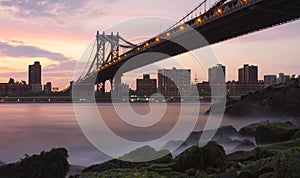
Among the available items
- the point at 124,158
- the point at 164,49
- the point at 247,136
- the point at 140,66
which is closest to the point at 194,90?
the point at 140,66

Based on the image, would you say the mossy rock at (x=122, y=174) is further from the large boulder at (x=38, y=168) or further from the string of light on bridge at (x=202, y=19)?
the string of light on bridge at (x=202, y=19)

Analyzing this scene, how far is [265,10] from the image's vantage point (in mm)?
17141

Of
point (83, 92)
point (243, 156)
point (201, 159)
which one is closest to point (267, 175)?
point (201, 159)

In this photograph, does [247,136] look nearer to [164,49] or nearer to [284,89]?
[284,89]

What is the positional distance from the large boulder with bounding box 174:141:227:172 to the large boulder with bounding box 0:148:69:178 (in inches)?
71.2

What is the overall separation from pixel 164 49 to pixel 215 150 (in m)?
24.0

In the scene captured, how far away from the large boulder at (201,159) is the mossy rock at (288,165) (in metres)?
1.64

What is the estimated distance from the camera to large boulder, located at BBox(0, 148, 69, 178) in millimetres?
4973

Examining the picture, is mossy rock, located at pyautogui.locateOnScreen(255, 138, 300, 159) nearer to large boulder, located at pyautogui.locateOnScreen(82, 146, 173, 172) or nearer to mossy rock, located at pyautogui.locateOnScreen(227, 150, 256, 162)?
mossy rock, located at pyautogui.locateOnScreen(227, 150, 256, 162)

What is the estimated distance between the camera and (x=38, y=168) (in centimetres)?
502

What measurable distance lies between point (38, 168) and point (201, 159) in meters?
2.43

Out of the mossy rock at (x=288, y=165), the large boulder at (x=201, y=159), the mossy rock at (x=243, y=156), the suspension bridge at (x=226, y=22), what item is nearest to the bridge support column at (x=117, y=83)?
the suspension bridge at (x=226, y=22)

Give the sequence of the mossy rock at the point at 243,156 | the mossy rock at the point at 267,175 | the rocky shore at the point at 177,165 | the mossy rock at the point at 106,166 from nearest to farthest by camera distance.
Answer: the mossy rock at the point at 267,175 < the rocky shore at the point at 177,165 < the mossy rock at the point at 106,166 < the mossy rock at the point at 243,156

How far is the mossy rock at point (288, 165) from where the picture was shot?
273 cm
